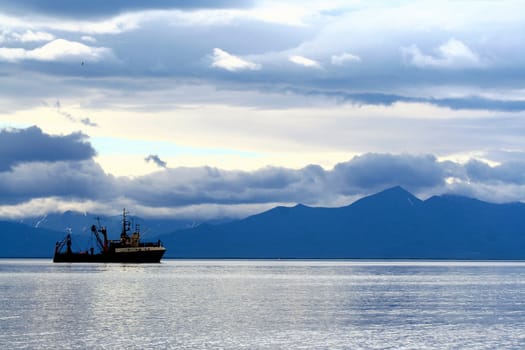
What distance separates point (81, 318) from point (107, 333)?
1621 centimetres

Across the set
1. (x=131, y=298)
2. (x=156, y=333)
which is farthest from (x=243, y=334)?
(x=131, y=298)

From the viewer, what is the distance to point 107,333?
283 feet

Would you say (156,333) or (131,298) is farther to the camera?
(131,298)

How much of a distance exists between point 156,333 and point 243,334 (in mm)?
8105

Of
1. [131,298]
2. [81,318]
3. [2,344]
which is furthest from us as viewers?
[131,298]

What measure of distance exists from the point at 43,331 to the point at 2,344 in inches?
414

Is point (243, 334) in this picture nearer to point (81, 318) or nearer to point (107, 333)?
point (107, 333)

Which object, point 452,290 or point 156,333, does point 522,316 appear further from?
point 452,290

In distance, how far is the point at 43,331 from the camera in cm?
8794

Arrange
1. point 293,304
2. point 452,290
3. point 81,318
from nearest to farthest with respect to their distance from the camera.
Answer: point 81,318, point 293,304, point 452,290

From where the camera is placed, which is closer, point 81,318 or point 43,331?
point 43,331

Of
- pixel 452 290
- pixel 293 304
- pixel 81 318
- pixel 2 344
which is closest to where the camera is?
pixel 2 344

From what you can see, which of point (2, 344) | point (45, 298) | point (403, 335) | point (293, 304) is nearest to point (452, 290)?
point (293, 304)

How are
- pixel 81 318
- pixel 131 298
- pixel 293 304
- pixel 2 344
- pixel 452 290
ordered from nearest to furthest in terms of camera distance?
pixel 2 344 < pixel 81 318 < pixel 293 304 < pixel 131 298 < pixel 452 290
